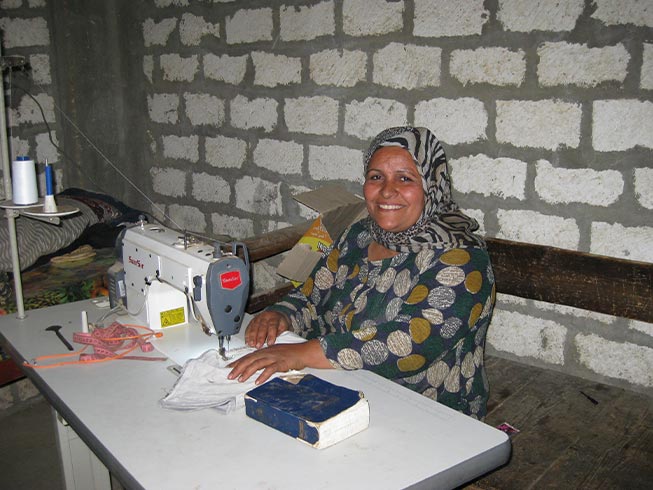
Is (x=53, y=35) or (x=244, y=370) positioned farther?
(x=53, y=35)

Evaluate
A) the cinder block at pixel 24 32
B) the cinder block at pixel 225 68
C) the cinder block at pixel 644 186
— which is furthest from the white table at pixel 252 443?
the cinder block at pixel 24 32

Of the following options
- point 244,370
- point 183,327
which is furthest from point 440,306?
point 183,327

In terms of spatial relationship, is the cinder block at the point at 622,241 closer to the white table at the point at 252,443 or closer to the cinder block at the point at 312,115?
the white table at the point at 252,443

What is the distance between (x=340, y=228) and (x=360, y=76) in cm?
78

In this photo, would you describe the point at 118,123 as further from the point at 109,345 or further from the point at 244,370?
the point at 244,370

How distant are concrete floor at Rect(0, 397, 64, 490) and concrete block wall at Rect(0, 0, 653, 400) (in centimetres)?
147

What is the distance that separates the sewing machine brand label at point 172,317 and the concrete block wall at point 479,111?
4.66ft

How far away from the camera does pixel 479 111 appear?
279cm

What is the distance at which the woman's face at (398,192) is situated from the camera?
87.4 inches

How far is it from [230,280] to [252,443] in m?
0.52

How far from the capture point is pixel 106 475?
7.29 feet

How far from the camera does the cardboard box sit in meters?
2.99

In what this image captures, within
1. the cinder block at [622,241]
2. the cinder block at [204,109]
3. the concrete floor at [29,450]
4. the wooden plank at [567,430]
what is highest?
the cinder block at [204,109]

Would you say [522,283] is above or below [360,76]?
below
